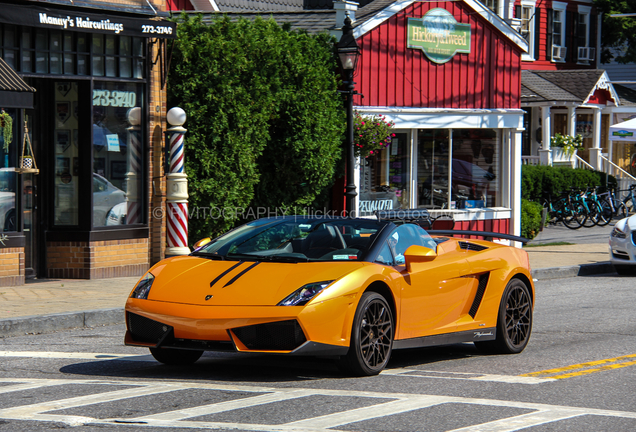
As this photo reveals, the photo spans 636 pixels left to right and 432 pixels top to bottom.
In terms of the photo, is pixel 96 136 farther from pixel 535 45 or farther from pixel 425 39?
pixel 535 45

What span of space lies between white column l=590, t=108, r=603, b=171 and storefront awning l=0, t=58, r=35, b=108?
75.6ft

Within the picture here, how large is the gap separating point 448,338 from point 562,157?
23050 millimetres

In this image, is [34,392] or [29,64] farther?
[29,64]

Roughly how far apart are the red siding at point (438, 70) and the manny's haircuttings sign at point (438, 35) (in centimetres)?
11

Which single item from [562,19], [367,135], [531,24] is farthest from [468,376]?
[562,19]

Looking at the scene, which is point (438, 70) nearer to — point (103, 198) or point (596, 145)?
point (103, 198)

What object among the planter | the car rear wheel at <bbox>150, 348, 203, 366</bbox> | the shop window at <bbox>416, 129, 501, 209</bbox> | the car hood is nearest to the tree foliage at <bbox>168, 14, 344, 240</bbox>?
the shop window at <bbox>416, 129, 501, 209</bbox>

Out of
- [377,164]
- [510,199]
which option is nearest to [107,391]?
[377,164]

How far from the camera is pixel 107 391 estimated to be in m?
6.61

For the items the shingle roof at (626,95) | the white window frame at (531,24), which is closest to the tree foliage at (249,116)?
the white window frame at (531,24)

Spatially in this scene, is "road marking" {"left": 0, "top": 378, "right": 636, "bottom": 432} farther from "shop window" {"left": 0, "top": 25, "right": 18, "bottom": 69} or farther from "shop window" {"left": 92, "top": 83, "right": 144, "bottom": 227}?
"shop window" {"left": 92, "top": 83, "right": 144, "bottom": 227}

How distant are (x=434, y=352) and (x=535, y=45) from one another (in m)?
27.1

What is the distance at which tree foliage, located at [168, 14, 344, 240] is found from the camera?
14.9 metres

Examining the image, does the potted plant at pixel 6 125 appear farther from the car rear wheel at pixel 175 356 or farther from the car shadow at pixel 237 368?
the car rear wheel at pixel 175 356
